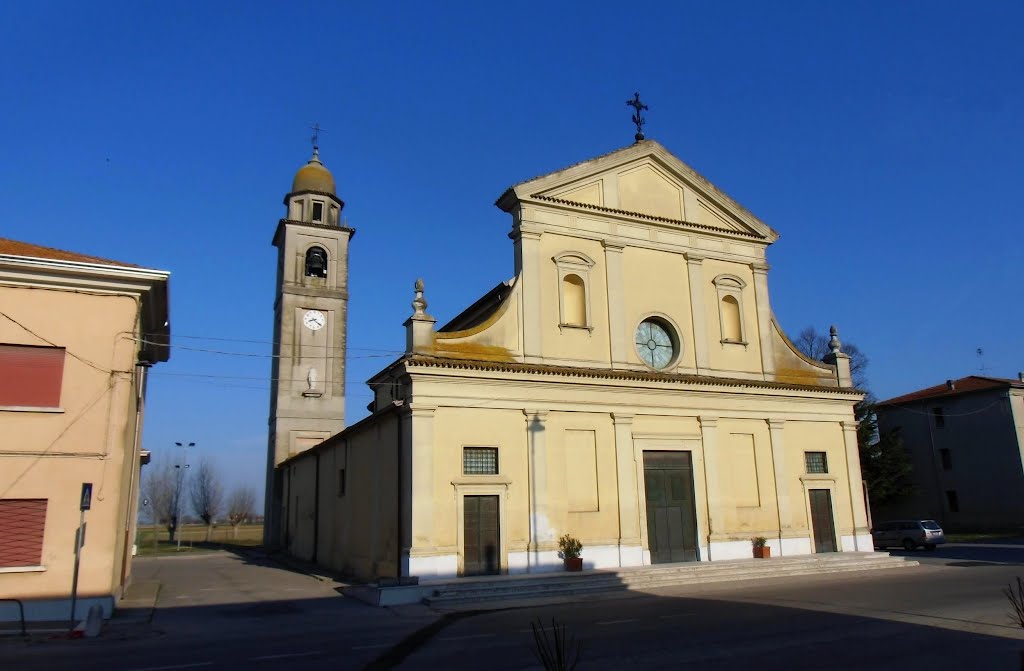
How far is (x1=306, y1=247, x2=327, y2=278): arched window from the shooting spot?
3853 centimetres

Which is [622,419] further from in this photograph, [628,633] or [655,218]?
[628,633]

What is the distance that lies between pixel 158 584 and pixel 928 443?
147 ft

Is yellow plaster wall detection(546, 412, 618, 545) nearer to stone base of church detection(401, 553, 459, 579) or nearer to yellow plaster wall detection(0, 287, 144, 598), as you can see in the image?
stone base of church detection(401, 553, 459, 579)

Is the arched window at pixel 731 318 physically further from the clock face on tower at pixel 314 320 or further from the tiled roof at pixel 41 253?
the clock face on tower at pixel 314 320

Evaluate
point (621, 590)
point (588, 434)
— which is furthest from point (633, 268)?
point (621, 590)

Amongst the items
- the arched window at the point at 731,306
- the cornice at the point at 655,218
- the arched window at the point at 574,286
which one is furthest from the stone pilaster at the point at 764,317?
the arched window at the point at 574,286

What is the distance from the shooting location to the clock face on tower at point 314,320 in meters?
37.4

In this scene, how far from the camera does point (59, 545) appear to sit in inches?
568

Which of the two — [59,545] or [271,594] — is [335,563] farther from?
[59,545]

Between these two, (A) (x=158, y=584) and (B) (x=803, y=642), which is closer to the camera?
(B) (x=803, y=642)

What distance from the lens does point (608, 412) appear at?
21.2 metres

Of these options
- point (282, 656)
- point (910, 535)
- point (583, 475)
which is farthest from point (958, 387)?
point (282, 656)

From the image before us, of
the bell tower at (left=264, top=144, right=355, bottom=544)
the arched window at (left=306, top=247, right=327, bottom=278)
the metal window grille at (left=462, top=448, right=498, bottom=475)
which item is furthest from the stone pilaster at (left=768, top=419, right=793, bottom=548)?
the arched window at (left=306, top=247, right=327, bottom=278)

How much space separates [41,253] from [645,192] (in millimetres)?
17518
